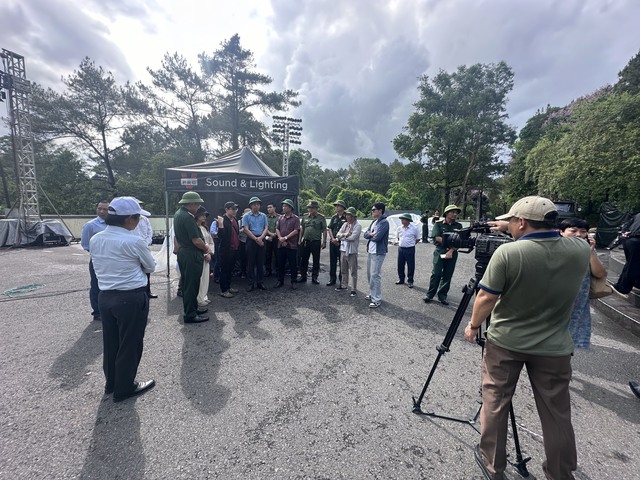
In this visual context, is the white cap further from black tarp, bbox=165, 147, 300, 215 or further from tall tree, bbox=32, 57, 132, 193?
tall tree, bbox=32, 57, 132, 193

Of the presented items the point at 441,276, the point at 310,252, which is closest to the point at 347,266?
the point at 310,252

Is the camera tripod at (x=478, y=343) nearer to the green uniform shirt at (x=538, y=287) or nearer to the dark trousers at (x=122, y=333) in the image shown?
the green uniform shirt at (x=538, y=287)

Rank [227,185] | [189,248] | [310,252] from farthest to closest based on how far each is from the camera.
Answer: [227,185]
[310,252]
[189,248]

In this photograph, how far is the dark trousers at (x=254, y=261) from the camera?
548 centimetres

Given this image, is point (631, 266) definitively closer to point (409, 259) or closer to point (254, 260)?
point (409, 259)

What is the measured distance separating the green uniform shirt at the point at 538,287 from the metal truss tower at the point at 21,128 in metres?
17.5

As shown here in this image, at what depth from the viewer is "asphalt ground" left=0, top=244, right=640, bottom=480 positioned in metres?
1.79

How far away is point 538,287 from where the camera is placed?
1464 mm

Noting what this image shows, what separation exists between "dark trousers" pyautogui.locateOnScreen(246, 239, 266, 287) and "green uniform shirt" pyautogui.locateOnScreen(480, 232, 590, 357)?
457cm

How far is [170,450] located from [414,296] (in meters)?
4.66

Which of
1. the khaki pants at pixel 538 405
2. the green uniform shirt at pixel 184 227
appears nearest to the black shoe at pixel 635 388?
the khaki pants at pixel 538 405

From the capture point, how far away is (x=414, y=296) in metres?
5.37

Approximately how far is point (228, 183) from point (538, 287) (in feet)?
20.5

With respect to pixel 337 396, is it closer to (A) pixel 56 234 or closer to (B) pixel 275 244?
(B) pixel 275 244
